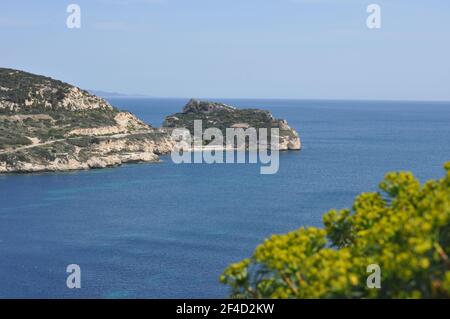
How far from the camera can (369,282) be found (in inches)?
613

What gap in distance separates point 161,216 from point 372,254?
2197 inches

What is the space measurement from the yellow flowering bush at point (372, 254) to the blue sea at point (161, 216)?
2501 centimetres

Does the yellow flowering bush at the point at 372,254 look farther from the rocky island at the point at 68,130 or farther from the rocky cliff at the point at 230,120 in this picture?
the rocky cliff at the point at 230,120

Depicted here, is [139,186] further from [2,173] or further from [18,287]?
[18,287]

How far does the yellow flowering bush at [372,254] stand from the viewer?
45.8 feet

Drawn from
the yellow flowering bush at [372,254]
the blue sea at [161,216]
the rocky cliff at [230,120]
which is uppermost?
the rocky cliff at [230,120]

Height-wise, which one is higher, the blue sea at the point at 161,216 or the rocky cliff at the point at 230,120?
the rocky cliff at the point at 230,120

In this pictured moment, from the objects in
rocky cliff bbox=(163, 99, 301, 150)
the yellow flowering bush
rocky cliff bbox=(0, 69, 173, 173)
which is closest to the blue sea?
rocky cliff bbox=(0, 69, 173, 173)

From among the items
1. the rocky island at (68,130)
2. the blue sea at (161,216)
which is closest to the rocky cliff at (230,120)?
the rocky island at (68,130)

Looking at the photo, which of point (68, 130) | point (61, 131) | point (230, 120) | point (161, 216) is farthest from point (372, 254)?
point (230, 120)

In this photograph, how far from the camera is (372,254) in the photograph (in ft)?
52.5

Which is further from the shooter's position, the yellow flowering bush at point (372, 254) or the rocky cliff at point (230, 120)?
the rocky cliff at point (230, 120)

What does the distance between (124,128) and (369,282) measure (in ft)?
374
